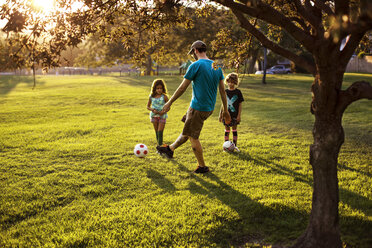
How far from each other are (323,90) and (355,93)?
28 cm

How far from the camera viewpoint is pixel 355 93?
113 inches

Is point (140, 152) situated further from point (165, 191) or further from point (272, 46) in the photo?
point (272, 46)

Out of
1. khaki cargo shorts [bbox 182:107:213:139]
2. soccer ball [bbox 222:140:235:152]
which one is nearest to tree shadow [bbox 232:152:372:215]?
soccer ball [bbox 222:140:235:152]

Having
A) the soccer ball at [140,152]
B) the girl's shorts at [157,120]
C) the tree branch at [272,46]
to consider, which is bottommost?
the soccer ball at [140,152]

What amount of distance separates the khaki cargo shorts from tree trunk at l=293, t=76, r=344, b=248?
7.88ft

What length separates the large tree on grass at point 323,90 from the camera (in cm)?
288

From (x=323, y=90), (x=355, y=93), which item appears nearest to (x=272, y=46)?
(x=323, y=90)

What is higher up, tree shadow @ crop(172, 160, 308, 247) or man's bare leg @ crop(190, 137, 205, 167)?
man's bare leg @ crop(190, 137, 205, 167)

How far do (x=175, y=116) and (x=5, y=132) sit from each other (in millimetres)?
6452

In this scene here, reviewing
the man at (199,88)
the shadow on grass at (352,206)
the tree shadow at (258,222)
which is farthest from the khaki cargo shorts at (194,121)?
the shadow on grass at (352,206)

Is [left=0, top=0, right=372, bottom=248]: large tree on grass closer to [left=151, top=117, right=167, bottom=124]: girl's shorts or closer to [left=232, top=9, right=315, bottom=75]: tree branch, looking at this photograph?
[left=232, top=9, right=315, bottom=75]: tree branch

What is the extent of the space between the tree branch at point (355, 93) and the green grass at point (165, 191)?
1.63 metres

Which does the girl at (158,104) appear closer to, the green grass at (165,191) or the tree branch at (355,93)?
the green grass at (165,191)

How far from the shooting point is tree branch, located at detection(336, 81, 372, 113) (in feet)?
9.13
